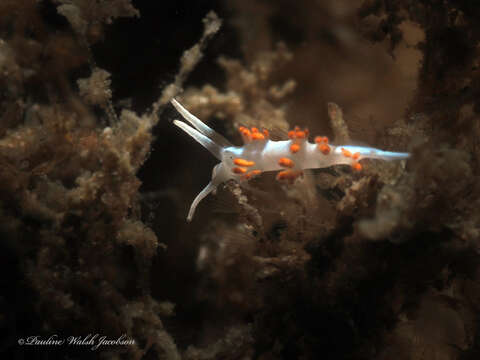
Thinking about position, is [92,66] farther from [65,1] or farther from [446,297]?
[446,297]

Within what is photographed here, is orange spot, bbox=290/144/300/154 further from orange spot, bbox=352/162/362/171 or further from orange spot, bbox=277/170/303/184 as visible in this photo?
orange spot, bbox=352/162/362/171

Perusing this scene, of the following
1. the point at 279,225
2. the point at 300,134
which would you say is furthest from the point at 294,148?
the point at 279,225

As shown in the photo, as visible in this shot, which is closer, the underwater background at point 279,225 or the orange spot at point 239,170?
the underwater background at point 279,225

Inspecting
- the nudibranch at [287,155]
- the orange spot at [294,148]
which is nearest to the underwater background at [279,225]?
the nudibranch at [287,155]

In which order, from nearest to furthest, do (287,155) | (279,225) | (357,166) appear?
1. (357,166)
2. (287,155)
3. (279,225)

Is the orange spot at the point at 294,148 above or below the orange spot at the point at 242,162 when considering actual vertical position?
above

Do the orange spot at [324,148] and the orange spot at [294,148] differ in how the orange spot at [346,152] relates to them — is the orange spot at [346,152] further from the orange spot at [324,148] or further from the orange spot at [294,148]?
the orange spot at [294,148]

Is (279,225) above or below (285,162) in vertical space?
below

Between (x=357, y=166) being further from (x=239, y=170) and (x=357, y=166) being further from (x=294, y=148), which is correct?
(x=239, y=170)

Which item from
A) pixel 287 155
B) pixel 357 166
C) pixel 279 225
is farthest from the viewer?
pixel 279 225

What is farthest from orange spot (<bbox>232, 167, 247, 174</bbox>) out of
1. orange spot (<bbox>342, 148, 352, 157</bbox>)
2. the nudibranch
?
orange spot (<bbox>342, 148, 352, 157</bbox>)

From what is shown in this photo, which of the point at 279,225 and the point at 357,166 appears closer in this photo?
the point at 357,166

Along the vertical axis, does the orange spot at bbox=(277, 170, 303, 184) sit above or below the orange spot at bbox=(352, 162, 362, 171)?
below
